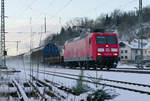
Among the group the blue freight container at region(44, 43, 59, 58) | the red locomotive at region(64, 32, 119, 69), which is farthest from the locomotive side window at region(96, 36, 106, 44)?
the blue freight container at region(44, 43, 59, 58)

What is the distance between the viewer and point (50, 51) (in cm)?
4434

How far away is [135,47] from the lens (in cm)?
9956

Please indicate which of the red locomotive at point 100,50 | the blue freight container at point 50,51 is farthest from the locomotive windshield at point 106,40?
the blue freight container at point 50,51

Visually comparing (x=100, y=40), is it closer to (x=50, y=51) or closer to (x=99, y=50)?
(x=99, y=50)

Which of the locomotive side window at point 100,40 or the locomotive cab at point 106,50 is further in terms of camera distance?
the locomotive side window at point 100,40

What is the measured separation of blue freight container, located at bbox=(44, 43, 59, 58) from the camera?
4352 centimetres

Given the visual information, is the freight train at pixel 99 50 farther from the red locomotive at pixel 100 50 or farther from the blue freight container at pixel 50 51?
the blue freight container at pixel 50 51

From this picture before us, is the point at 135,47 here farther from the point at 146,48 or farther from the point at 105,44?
the point at 105,44

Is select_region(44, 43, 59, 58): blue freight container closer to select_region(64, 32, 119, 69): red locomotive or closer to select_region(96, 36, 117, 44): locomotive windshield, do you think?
select_region(64, 32, 119, 69): red locomotive

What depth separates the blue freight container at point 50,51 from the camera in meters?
43.5

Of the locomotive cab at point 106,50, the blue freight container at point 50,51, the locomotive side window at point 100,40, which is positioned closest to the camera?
the locomotive cab at point 106,50

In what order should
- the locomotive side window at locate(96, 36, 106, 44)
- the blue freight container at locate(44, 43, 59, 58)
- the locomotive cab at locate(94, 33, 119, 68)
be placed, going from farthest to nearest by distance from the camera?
the blue freight container at locate(44, 43, 59, 58) < the locomotive side window at locate(96, 36, 106, 44) < the locomotive cab at locate(94, 33, 119, 68)

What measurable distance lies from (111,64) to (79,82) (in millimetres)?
16227

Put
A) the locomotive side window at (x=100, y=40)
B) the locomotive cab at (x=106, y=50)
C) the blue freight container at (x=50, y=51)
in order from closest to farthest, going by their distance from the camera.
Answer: the locomotive cab at (x=106, y=50)
the locomotive side window at (x=100, y=40)
the blue freight container at (x=50, y=51)
